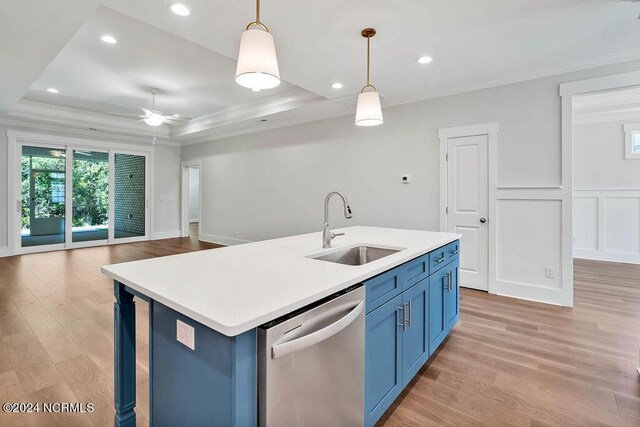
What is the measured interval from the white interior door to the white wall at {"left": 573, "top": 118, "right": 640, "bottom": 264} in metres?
3.46

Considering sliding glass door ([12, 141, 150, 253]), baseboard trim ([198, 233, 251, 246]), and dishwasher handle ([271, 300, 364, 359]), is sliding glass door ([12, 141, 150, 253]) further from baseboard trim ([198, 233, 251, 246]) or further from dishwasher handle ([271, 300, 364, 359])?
dishwasher handle ([271, 300, 364, 359])

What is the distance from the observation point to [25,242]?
6.14m

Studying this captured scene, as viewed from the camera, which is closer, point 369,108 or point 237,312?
point 237,312

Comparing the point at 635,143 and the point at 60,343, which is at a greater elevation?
the point at 635,143

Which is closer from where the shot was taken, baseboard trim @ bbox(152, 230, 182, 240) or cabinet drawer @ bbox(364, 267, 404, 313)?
cabinet drawer @ bbox(364, 267, 404, 313)

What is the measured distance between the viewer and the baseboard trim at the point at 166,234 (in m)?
8.02

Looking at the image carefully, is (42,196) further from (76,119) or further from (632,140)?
(632,140)

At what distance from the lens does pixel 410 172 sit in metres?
4.50

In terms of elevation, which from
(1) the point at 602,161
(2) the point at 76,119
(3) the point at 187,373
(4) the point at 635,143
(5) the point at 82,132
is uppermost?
(2) the point at 76,119

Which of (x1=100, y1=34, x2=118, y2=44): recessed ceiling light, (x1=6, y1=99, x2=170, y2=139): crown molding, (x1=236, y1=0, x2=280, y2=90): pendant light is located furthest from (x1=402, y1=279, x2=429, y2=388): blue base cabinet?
(x1=6, y1=99, x2=170, y2=139): crown molding

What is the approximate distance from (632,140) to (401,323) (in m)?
6.51

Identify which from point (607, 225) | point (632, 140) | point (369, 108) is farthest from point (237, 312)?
point (632, 140)

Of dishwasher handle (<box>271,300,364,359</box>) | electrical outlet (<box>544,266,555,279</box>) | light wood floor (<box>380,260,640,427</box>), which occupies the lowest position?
light wood floor (<box>380,260,640,427</box>)

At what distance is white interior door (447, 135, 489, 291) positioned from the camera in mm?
3898
